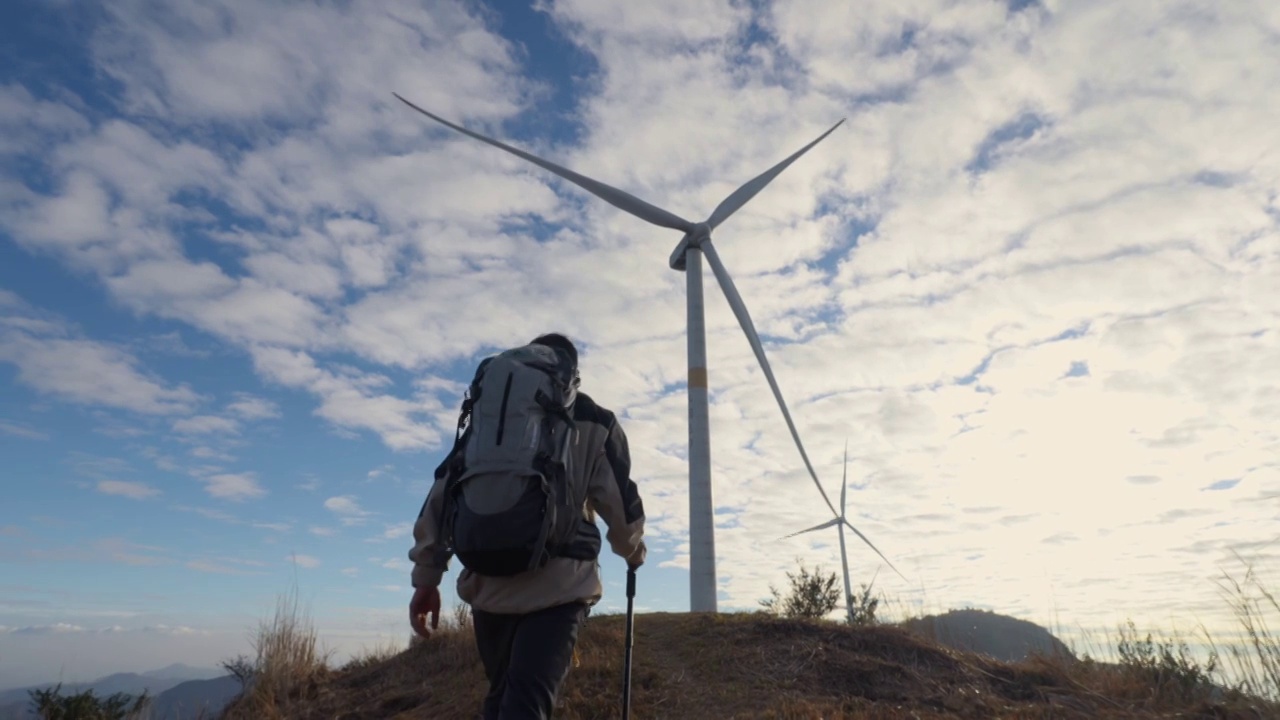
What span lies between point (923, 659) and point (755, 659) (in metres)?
1.66

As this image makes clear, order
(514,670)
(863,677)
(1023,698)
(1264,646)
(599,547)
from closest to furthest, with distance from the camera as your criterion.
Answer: (514,670) → (599,547) → (1264,646) → (1023,698) → (863,677)

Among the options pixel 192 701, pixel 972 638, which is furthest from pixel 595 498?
pixel 972 638

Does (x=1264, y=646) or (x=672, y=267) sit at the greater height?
(x=672, y=267)

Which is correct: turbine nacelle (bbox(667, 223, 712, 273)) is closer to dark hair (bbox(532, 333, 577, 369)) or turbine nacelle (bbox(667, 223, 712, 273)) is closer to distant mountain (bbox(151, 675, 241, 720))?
distant mountain (bbox(151, 675, 241, 720))

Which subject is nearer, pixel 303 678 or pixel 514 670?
pixel 514 670

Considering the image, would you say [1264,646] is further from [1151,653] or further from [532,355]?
[532,355]

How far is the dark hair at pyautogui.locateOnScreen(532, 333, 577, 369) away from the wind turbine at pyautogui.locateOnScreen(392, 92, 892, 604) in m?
9.13

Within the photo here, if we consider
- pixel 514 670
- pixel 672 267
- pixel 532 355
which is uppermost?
pixel 672 267

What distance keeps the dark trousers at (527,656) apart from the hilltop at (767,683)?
308 centimetres

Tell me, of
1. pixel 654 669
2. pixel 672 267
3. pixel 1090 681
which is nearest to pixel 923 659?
pixel 1090 681

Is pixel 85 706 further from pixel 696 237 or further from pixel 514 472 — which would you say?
pixel 696 237

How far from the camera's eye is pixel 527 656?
377 centimetres

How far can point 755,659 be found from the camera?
27.8 ft

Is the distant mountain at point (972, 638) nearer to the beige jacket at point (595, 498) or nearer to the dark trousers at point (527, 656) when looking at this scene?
the beige jacket at point (595, 498)
